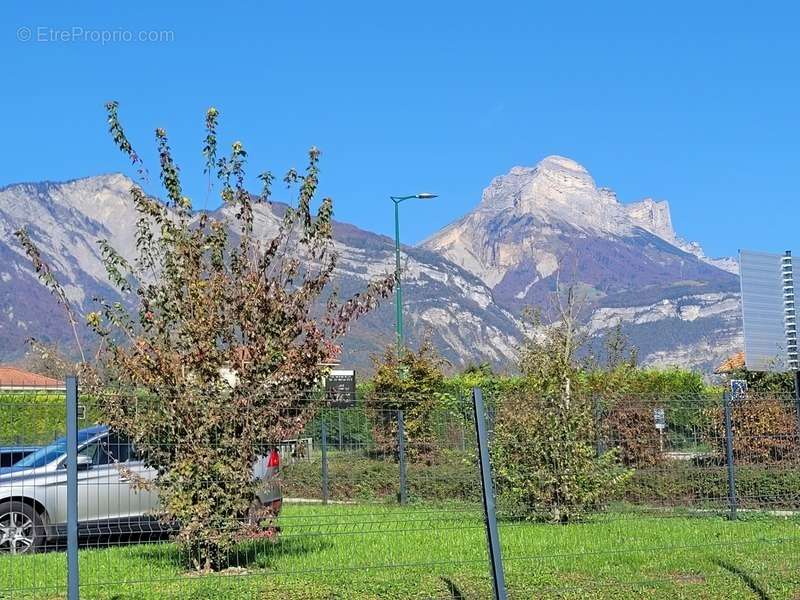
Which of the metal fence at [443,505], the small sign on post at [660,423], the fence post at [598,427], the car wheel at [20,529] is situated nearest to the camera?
the car wheel at [20,529]

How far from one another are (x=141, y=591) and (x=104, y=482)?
1014mm

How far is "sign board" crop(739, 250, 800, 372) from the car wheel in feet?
34.6

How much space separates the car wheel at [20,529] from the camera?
9680mm

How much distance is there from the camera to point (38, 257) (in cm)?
1126

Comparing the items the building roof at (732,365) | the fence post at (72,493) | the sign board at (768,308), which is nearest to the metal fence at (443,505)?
the fence post at (72,493)

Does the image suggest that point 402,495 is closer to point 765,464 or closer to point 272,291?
point 272,291

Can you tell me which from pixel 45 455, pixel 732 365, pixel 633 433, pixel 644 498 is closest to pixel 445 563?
pixel 644 498

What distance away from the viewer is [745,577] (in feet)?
36.6

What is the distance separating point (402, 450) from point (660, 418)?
2.95m

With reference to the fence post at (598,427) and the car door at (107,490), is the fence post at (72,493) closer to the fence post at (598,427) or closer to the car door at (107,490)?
the car door at (107,490)

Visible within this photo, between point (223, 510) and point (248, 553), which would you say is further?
point (248, 553)

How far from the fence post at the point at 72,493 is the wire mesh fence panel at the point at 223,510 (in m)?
0.86

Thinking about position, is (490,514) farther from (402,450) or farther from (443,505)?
(402,450)

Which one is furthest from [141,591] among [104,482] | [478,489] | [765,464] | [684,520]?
[765,464]
